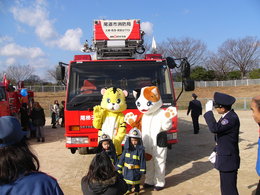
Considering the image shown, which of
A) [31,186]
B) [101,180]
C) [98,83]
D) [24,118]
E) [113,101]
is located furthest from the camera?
[24,118]

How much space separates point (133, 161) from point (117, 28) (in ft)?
13.5

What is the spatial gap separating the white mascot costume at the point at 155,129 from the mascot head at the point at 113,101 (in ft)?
1.04

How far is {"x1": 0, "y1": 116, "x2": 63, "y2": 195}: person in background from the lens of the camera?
1.41 meters

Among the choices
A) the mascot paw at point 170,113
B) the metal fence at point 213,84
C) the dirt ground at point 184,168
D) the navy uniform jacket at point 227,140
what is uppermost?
the metal fence at point 213,84

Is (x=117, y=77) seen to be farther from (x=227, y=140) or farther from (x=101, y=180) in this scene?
(x=101, y=180)

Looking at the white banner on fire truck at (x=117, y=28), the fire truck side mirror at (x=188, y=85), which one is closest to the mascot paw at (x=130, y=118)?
the fire truck side mirror at (x=188, y=85)

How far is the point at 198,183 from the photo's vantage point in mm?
4918

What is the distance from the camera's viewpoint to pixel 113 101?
4.70 m

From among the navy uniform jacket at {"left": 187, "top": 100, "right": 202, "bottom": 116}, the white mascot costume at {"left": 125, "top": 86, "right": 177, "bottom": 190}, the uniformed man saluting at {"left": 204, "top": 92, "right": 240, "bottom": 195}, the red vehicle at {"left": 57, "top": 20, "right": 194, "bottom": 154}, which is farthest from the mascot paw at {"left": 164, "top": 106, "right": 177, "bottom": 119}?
the navy uniform jacket at {"left": 187, "top": 100, "right": 202, "bottom": 116}

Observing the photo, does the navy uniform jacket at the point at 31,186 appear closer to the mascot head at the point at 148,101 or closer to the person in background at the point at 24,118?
the mascot head at the point at 148,101

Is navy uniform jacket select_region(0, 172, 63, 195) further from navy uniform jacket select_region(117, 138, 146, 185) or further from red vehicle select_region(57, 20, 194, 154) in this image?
red vehicle select_region(57, 20, 194, 154)

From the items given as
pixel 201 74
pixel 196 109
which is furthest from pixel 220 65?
pixel 196 109

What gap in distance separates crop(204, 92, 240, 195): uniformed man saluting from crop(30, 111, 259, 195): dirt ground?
1.15 m

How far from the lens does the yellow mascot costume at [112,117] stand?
182 inches
